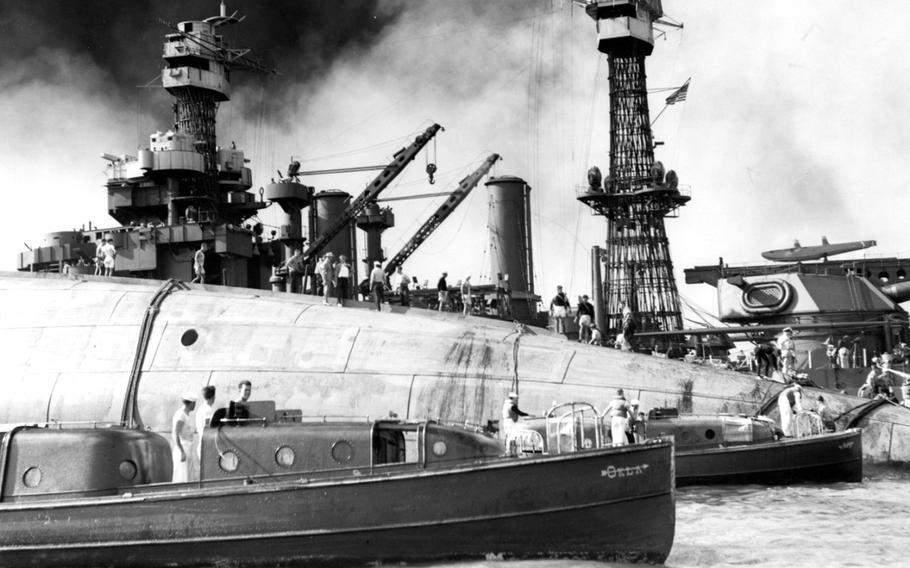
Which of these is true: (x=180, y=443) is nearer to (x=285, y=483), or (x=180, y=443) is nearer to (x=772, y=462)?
(x=285, y=483)

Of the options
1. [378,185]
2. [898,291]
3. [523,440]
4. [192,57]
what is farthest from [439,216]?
[523,440]

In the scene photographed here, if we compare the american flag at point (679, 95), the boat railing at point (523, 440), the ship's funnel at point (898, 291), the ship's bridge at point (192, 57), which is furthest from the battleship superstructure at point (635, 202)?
the boat railing at point (523, 440)

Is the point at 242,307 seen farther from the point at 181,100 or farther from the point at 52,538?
the point at 181,100

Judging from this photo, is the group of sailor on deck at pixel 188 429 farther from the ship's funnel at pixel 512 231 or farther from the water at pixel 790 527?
the ship's funnel at pixel 512 231

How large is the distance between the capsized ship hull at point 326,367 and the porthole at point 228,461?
945 cm

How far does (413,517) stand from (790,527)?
27.0ft

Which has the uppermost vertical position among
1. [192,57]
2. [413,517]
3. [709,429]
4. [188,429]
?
[192,57]

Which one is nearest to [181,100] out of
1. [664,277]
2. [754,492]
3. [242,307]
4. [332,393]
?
[664,277]

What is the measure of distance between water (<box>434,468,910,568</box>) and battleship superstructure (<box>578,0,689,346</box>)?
57.7m

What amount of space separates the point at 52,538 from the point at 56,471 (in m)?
1.12

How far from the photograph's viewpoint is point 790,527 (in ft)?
64.2

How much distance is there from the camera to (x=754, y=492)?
2405cm

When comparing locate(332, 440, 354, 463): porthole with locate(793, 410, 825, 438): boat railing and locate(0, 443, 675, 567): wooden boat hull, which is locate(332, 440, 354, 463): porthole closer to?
locate(0, 443, 675, 567): wooden boat hull

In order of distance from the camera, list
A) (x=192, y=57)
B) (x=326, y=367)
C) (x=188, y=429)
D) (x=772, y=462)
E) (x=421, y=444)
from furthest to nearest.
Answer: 1. (x=192, y=57)
2. (x=326, y=367)
3. (x=772, y=462)
4. (x=188, y=429)
5. (x=421, y=444)
